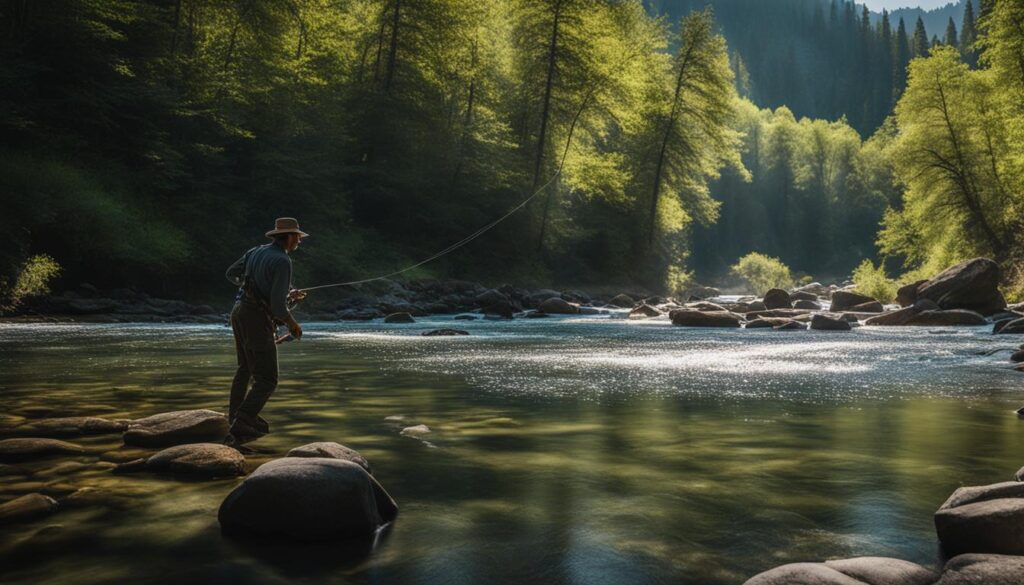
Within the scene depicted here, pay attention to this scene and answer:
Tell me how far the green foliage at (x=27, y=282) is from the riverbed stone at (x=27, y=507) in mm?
17582

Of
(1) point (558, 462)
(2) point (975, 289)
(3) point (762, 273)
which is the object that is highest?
(3) point (762, 273)

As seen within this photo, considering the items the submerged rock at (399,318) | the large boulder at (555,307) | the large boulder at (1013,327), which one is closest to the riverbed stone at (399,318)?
the submerged rock at (399,318)

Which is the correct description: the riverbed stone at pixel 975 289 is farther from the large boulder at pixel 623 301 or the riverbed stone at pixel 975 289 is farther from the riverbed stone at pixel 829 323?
the large boulder at pixel 623 301

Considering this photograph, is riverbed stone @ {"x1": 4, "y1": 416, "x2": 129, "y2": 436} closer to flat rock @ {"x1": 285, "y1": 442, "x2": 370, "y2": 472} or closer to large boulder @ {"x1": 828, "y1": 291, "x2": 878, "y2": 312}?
flat rock @ {"x1": 285, "y1": 442, "x2": 370, "y2": 472}

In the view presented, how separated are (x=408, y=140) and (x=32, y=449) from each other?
29860 millimetres

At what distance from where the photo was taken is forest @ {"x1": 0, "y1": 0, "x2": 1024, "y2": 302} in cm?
2275

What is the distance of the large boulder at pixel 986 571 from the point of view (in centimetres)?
311

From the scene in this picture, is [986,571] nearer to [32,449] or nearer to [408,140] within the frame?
[32,449]

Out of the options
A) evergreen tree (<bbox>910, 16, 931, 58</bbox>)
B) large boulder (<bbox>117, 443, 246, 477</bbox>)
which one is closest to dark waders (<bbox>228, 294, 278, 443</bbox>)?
large boulder (<bbox>117, 443, 246, 477</bbox>)

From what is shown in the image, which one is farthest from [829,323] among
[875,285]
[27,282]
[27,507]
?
[27,282]

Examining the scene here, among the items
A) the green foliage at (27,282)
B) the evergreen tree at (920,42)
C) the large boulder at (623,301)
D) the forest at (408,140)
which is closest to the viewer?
the green foliage at (27,282)

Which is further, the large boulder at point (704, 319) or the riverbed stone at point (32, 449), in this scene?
the large boulder at point (704, 319)

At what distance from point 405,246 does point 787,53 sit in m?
169

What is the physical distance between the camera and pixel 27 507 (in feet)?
14.2
